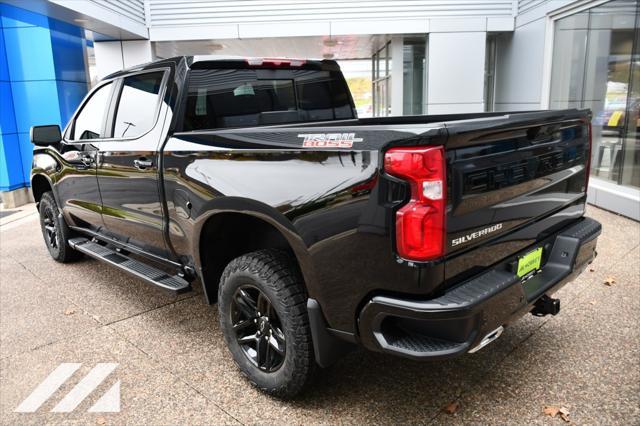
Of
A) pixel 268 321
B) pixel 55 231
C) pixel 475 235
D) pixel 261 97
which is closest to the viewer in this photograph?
pixel 475 235

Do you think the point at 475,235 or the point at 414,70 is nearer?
the point at 475,235

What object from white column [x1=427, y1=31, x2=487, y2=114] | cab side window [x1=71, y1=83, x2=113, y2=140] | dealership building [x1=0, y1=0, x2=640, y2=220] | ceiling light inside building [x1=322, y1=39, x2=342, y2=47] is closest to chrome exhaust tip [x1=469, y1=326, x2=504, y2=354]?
cab side window [x1=71, y1=83, x2=113, y2=140]

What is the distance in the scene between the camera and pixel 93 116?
432 centimetres

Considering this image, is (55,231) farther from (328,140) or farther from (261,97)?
(328,140)

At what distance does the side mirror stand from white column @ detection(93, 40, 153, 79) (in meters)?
8.58

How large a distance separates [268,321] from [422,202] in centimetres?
121

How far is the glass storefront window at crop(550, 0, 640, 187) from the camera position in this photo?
722cm

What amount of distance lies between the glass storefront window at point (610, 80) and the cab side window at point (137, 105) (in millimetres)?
6856

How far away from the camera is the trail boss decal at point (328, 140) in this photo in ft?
6.95

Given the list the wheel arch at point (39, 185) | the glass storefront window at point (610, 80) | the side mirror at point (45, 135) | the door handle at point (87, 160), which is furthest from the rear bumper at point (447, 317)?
the glass storefront window at point (610, 80)

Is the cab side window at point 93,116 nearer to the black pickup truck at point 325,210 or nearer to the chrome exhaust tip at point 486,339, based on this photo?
the black pickup truck at point 325,210

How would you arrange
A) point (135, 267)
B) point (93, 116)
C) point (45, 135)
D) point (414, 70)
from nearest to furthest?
point (135, 267) → point (93, 116) → point (45, 135) → point (414, 70)

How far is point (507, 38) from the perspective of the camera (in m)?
12.2

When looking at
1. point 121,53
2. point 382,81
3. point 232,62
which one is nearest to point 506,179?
point 232,62
